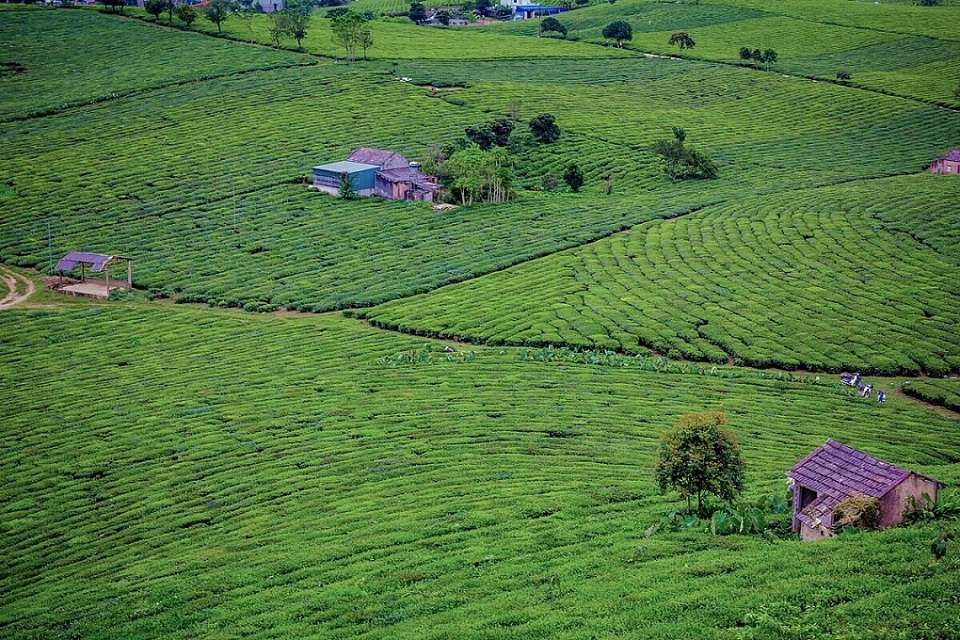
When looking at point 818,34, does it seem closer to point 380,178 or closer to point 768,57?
point 768,57

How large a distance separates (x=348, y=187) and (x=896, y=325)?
51.8 m

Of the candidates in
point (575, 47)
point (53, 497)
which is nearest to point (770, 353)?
point (53, 497)

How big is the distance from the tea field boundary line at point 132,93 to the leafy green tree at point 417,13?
1884 inches

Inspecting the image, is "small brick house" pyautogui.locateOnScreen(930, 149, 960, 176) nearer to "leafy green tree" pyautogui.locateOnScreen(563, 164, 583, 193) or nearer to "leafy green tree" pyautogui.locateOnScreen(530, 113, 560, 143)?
"leafy green tree" pyautogui.locateOnScreen(563, 164, 583, 193)

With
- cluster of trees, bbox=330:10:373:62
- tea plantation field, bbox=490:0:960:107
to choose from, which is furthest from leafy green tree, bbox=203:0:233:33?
tea plantation field, bbox=490:0:960:107

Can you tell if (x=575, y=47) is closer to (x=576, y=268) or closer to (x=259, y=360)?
(x=576, y=268)

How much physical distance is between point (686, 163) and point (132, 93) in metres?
68.2

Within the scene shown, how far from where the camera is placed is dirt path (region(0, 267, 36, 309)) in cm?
7321

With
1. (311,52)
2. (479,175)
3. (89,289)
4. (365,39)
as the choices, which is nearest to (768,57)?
(365,39)

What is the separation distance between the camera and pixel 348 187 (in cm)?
9444

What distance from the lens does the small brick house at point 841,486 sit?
3064 cm

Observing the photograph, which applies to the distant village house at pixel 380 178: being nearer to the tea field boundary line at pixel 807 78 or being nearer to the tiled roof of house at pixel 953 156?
the tiled roof of house at pixel 953 156

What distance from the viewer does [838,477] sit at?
32250 mm

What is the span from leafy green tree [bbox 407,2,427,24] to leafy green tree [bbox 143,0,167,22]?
45.2 m
